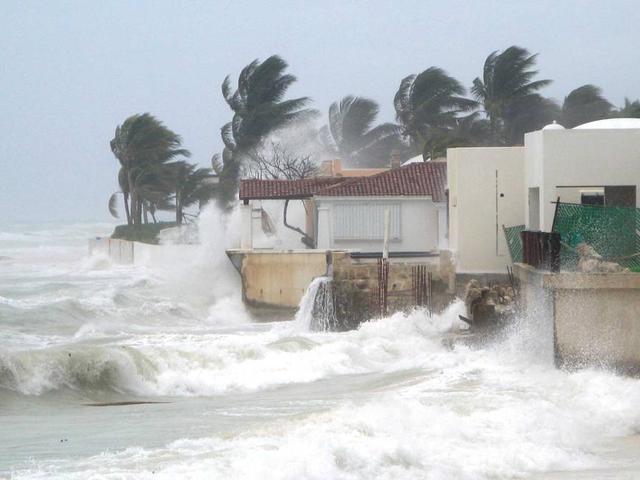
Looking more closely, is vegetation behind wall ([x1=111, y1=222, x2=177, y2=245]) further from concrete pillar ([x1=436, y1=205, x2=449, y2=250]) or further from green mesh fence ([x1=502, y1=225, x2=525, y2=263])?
green mesh fence ([x1=502, y1=225, x2=525, y2=263])

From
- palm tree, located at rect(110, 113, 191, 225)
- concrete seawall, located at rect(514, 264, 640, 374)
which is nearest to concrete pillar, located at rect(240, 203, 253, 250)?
concrete seawall, located at rect(514, 264, 640, 374)

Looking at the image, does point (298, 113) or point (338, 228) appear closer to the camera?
point (338, 228)

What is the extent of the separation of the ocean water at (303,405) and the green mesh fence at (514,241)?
1949mm

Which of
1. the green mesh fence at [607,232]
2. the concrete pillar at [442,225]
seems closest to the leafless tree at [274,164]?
the concrete pillar at [442,225]

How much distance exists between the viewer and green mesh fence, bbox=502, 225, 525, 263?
2498 cm

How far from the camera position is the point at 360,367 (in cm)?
2184

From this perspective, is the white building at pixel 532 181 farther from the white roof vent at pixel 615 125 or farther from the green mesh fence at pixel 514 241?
the green mesh fence at pixel 514 241

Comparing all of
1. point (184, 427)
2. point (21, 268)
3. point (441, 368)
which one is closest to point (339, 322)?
point (441, 368)

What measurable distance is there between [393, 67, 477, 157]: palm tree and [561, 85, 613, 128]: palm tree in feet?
20.4

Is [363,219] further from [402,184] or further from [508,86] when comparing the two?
[508,86]

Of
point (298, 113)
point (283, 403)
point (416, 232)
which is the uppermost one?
point (298, 113)

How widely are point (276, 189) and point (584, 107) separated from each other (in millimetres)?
30826

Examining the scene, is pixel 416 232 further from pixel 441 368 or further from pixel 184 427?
pixel 184 427

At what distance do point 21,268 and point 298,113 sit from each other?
2122 centimetres
